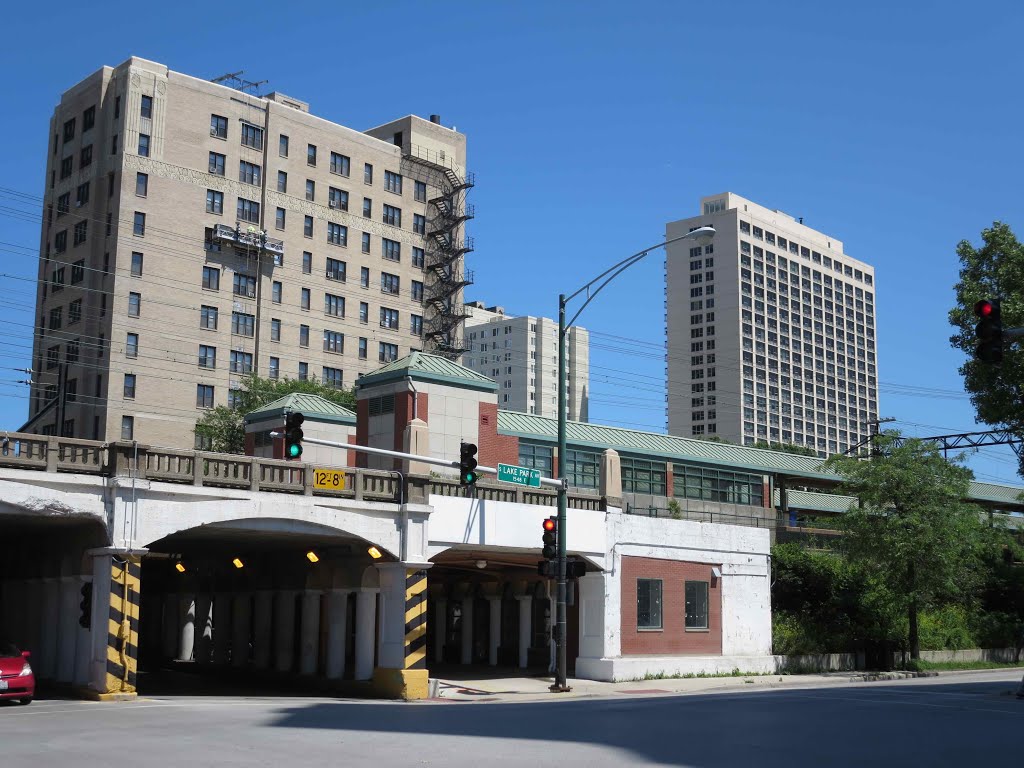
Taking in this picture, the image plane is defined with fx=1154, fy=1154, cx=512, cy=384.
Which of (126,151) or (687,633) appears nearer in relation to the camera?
(687,633)

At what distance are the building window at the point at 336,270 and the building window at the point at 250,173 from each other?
9.27 meters

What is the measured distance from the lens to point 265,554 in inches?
1522

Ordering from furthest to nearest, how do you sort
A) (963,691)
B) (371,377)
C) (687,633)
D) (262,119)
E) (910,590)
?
(262,119) → (371,377) → (910,590) → (687,633) → (963,691)

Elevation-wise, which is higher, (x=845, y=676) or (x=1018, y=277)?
(x=1018, y=277)

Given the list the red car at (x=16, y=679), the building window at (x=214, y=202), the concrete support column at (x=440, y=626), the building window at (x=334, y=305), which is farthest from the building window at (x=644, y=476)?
the building window at (x=214, y=202)

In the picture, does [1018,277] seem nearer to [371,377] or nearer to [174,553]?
[371,377]

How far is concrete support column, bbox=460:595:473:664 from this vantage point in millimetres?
43594

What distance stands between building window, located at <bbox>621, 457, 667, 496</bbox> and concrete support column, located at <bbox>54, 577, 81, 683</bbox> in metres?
32.6

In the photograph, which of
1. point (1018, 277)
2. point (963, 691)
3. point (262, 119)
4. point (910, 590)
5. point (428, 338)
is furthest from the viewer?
point (428, 338)

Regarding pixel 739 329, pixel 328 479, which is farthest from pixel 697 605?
pixel 739 329

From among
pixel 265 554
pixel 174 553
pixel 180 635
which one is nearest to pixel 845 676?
pixel 265 554

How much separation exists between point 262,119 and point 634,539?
67.6 metres

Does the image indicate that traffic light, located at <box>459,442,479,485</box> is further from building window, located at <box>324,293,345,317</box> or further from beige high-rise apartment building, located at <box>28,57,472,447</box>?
building window, located at <box>324,293,345,317</box>

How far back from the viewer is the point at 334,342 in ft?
323
